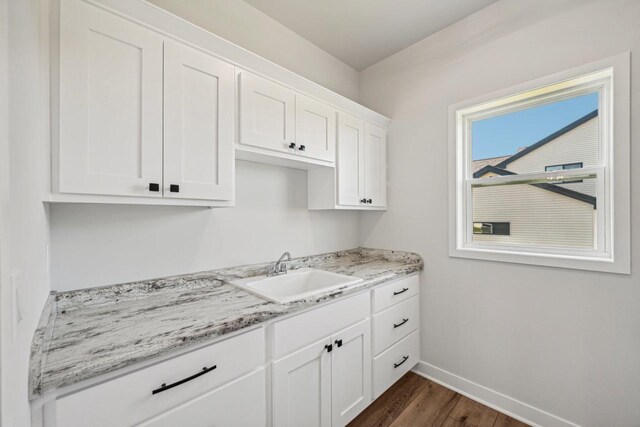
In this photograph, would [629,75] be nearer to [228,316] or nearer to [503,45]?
[503,45]

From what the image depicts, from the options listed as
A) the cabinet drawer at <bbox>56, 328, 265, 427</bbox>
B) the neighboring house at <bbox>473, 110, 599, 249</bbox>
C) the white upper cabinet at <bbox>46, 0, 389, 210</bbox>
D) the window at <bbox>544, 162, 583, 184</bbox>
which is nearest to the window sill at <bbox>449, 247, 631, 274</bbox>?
the neighboring house at <bbox>473, 110, 599, 249</bbox>

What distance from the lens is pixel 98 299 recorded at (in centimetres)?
121

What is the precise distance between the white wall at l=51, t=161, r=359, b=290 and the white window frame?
1081mm

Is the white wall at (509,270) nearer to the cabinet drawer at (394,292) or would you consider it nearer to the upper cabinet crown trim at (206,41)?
the cabinet drawer at (394,292)

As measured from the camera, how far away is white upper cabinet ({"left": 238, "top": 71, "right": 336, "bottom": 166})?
147cm

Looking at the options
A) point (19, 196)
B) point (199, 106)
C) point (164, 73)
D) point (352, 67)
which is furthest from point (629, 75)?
point (19, 196)

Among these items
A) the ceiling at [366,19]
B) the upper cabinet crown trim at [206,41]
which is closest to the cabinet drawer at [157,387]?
the upper cabinet crown trim at [206,41]

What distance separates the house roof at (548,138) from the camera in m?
1.61

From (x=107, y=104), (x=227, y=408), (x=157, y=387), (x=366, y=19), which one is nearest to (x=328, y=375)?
(x=227, y=408)

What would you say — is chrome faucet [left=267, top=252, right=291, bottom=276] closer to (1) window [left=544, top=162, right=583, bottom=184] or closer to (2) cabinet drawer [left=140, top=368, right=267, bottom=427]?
(2) cabinet drawer [left=140, top=368, right=267, bottom=427]

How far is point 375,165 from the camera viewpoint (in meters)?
2.32

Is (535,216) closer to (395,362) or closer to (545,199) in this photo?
(545,199)

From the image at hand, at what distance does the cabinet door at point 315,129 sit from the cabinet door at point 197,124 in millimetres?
466

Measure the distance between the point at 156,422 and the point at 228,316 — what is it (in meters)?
0.37
